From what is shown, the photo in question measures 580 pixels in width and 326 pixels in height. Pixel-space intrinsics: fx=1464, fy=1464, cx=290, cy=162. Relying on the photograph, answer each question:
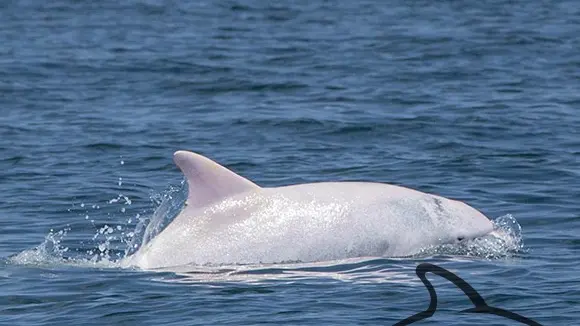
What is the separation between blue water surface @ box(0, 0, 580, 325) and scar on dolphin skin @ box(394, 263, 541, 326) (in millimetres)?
101

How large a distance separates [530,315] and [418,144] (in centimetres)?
984

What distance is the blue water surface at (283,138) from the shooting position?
13102 mm

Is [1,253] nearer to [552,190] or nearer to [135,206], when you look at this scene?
[135,206]

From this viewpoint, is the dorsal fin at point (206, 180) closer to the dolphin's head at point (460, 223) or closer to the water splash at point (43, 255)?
the water splash at point (43, 255)

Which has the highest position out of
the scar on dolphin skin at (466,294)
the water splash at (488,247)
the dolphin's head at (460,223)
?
the dolphin's head at (460,223)

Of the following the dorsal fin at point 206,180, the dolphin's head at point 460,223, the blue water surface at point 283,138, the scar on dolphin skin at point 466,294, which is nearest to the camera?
the scar on dolphin skin at point 466,294

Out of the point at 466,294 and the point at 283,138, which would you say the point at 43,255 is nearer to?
the point at 466,294

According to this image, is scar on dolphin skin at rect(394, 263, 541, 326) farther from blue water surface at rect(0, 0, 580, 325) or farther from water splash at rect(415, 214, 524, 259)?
water splash at rect(415, 214, 524, 259)

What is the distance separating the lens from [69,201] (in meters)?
18.3

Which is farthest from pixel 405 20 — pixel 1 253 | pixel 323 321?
pixel 323 321

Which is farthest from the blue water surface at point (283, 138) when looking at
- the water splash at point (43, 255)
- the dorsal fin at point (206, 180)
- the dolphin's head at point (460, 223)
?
the dorsal fin at point (206, 180)

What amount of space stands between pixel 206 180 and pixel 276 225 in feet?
2.84

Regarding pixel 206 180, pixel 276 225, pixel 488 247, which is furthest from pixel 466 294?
pixel 206 180

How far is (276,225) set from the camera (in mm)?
14305
